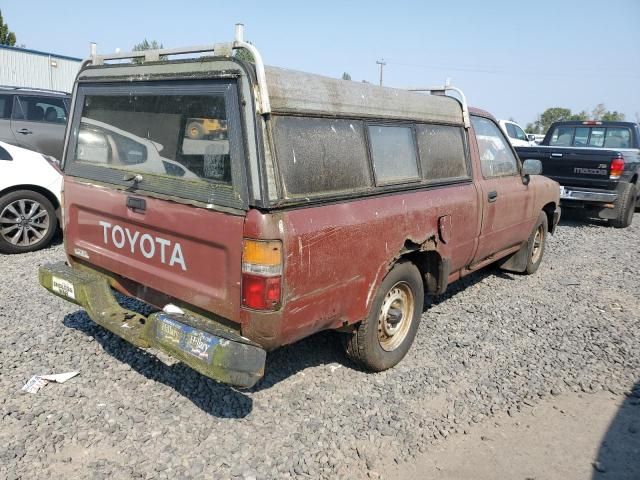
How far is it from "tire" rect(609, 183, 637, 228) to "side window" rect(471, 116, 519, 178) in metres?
4.91

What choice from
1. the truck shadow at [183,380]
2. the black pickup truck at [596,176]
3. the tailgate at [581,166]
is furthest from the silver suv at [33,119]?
the tailgate at [581,166]

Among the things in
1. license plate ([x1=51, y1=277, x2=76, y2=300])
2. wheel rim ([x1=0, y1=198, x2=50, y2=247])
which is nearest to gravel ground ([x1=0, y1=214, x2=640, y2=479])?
license plate ([x1=51, y1=277, x2=76, y2=300])

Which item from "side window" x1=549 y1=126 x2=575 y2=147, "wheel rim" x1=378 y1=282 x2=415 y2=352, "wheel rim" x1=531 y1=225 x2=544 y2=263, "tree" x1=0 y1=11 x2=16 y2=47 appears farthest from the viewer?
"tree" x1=0 y1=11 x2=16 y2=47

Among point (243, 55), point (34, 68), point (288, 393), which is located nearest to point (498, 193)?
point (288, 393)

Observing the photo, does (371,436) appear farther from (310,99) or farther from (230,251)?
(310,99)

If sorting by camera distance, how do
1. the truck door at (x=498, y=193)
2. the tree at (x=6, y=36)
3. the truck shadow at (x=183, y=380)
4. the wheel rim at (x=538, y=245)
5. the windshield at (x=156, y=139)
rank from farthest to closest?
the tree at (x=6, y=36), the wheel rim at (x=538, y=245), the truck door at (x=498, y=193), the truck shadow at (x=183, y=380), the windshield at (x=156, y=139)

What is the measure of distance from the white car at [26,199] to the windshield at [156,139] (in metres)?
2.75

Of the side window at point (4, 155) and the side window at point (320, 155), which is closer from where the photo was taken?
the side window at point (320, 155)

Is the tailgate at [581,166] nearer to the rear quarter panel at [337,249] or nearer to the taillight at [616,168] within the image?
the taillight at [616,168]

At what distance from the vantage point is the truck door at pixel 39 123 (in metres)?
7.89

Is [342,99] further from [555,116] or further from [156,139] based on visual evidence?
[555,116]

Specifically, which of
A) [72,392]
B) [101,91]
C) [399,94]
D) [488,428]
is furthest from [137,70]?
[488,428]

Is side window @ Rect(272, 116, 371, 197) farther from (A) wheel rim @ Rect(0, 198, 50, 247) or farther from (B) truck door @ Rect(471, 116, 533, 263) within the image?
(A) wheel rim @ Rect(0, 198, 50, 247)

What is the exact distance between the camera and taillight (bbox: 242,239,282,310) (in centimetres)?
249
